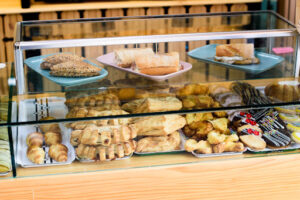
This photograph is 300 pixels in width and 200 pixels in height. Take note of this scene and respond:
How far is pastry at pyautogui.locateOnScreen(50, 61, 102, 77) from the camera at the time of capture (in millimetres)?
1351

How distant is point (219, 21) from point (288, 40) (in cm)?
33

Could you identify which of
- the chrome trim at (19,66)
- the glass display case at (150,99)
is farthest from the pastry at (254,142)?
the chrome trim at (19,66)

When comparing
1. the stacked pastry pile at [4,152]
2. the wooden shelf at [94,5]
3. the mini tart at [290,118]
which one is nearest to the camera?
the stacked pastry pile at [4,152]

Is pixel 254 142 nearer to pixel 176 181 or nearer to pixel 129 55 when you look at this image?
pixel 176 181

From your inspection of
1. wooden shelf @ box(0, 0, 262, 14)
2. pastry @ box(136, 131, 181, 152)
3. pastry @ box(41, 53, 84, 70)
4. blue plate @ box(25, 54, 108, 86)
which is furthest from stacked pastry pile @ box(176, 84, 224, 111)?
wooden shelf @ box(0, 0, 262, 14)

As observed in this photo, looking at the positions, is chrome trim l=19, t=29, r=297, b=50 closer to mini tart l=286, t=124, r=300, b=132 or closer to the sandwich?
the sandwich

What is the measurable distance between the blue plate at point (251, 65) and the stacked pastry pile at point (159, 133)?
0.28m

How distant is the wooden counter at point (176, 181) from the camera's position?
4.24 feet

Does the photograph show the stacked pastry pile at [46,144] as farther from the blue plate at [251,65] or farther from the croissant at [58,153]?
the blue plate at [251,65]

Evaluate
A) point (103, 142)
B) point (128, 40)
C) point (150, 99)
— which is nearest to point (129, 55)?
point (128, 40)

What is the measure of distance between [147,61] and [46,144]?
1.44ft

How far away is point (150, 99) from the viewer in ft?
4.33

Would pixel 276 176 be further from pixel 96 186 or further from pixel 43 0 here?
pixel 43 0

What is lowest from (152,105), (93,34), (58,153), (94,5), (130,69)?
(58,153)
